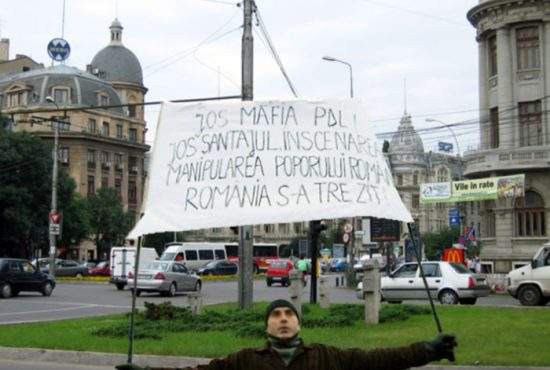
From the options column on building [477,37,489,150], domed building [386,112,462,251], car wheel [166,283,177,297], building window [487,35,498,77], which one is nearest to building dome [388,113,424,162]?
domed building [386,112,462,251]

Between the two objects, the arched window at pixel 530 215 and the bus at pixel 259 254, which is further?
the bus at pixel 259 254

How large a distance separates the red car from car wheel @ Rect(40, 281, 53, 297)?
51.3 feet

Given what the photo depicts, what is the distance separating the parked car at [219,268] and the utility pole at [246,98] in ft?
121

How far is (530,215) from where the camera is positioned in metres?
44.1

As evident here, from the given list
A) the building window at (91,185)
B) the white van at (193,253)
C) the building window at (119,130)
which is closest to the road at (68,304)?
the white van at (193,253)

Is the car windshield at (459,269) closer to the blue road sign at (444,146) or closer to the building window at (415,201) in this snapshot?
the blue road sign at (444,146)

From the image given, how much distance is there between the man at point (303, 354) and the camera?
3.94 m

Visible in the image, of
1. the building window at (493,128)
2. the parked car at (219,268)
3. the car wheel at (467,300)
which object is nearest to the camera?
the car wheel at (467,300)

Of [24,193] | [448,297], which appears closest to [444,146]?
[24,193]

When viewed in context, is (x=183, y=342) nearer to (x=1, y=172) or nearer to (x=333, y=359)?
(x=333, y=359)

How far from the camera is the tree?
8375cm

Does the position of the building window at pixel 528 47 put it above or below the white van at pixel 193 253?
above

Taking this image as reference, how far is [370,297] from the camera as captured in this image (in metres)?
16.5

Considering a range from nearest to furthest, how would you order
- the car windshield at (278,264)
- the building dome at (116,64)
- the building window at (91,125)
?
the car windshield at (278,264) → the building window at (91,125) → the building dome at (116,64)
